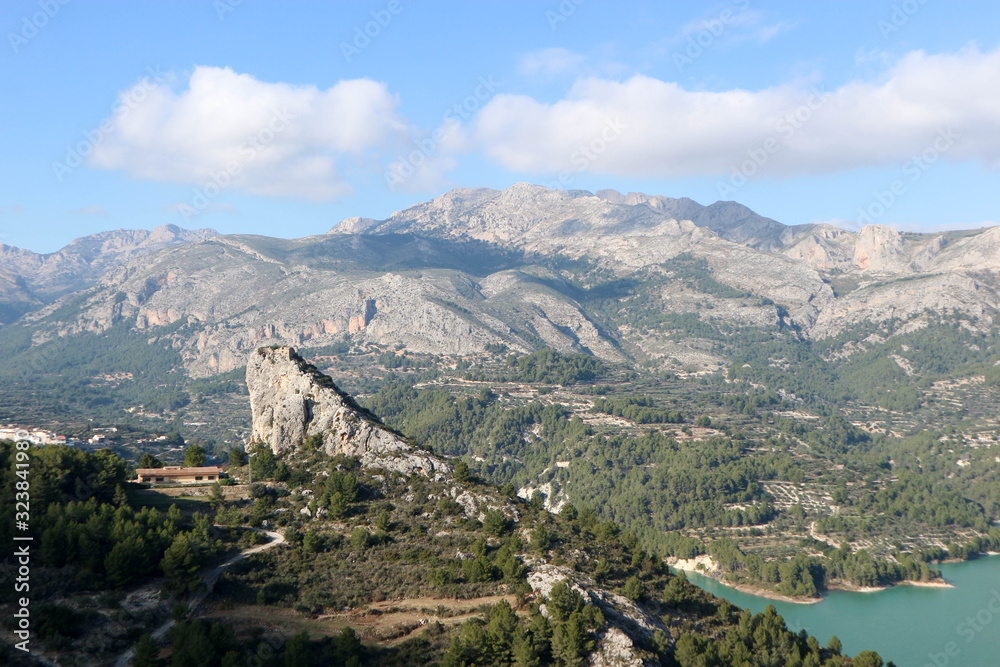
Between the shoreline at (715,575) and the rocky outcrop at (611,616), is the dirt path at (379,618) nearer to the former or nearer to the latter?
the rocky outcrop at (611,616)

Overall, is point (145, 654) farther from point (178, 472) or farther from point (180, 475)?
point (178, 472)

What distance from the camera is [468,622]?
134ft

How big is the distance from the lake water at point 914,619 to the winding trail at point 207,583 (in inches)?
2506

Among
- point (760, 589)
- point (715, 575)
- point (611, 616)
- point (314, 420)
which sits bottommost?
point (760, 589)

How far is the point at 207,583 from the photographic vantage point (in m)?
43.4

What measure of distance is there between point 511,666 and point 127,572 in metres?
22.2

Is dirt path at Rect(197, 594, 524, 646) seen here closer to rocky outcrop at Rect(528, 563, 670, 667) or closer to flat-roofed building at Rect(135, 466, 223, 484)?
rocky outcrop at Rect(528, 563, 670, 667)

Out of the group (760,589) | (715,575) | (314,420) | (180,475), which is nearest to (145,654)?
(180,475)

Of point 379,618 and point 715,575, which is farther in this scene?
point 715,575

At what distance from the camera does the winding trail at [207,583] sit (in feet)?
119

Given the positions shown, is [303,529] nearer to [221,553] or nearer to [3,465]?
[221,553]

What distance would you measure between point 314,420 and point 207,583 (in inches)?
923

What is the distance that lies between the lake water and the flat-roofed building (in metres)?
66.6

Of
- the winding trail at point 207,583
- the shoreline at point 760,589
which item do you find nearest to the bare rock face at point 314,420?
the winding trail at point 207,583
